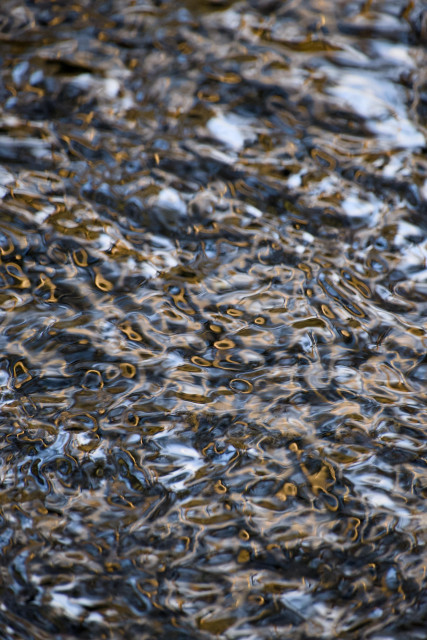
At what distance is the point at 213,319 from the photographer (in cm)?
88

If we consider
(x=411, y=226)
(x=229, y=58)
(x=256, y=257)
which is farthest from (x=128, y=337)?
(x=229, y=58)

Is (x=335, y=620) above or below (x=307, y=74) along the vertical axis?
below

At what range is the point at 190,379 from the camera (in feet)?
2.68

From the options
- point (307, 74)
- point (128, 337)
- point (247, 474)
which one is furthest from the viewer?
point (307, 74)

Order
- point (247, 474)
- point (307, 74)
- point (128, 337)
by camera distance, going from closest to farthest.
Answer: point (247, 474)
point (128, 337)
point (307, 74)

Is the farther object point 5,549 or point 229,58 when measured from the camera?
point 229,58

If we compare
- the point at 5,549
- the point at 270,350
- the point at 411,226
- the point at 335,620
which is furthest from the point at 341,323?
the point at 5,549

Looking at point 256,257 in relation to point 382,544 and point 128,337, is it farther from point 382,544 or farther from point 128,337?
point 382,544

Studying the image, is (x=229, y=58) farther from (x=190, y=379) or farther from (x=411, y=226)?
(x=190, y=379)

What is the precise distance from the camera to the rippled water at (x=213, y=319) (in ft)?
2.22

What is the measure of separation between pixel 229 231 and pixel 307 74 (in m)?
0.37

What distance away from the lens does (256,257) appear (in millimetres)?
944

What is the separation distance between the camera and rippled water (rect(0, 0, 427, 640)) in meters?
0.68

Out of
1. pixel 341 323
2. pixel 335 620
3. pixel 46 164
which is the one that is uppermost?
pixel 46 164
